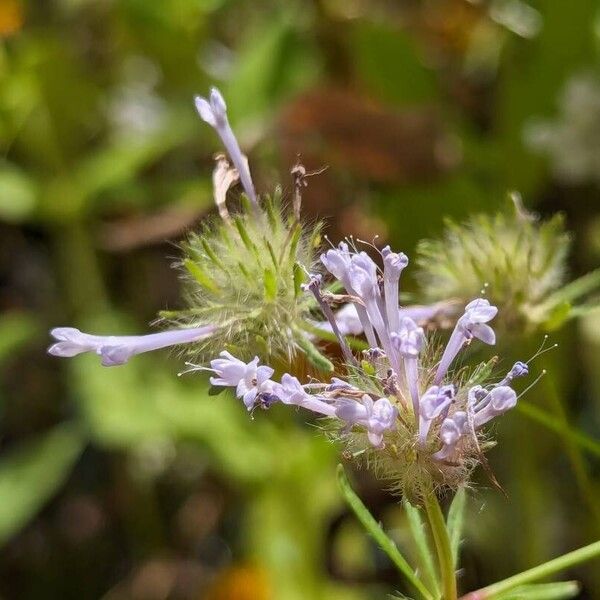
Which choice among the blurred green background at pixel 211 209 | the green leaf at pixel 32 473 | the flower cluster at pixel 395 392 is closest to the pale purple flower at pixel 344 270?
the flower cluster at pixel 395 392

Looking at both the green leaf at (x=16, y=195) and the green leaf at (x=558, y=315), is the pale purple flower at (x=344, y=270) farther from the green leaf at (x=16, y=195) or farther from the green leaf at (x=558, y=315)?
the green leaf at (x=16, y=195)

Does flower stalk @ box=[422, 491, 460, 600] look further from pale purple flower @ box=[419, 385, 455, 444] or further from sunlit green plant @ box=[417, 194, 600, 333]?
sunlit green plant @ box=[417, 194, 600, 333]

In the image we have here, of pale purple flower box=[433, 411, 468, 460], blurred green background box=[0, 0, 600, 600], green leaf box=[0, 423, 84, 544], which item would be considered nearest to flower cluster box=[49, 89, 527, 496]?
pale purple flower box=[433, 411, 468, 460]

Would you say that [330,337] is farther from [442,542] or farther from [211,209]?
[211,209]

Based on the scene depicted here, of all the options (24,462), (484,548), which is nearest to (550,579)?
(484,548)

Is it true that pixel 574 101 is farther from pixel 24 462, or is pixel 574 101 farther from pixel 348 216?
pixel 24 462

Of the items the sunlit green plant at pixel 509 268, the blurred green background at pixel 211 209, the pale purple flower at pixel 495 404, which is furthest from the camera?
the blurred green background at pixel 211 209
